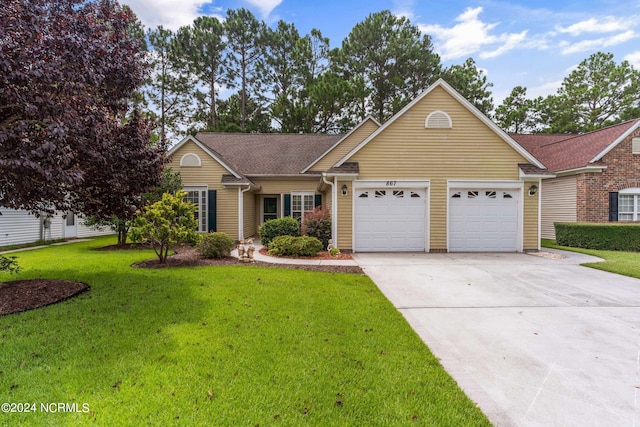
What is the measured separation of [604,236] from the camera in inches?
484

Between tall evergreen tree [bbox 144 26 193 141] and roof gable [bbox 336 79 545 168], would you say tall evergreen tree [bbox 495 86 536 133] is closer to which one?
roof gable [bbox 336 79 545 168]

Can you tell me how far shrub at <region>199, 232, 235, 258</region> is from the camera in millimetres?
9711

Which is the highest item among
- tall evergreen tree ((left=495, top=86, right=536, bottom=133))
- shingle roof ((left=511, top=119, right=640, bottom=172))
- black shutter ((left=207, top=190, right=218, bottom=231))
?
tall evergreen tree ((left=495, top=86, right=536, bottom=133))

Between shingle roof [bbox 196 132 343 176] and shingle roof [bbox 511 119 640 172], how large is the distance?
12.0 metres

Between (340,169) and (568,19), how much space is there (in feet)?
32.7

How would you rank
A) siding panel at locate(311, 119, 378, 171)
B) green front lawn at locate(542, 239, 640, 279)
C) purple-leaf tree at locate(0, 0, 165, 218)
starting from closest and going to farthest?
purple-leaf tree at locate(0, 0, 165, 218)
green front lawn at locate(542, 239, 640, 279)
siding panel at locate(311, 119, 378, 171)

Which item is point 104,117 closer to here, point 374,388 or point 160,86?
point 374,388

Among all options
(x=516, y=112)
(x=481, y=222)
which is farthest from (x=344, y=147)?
(x=516, y=112)

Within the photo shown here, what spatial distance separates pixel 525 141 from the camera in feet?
66.7

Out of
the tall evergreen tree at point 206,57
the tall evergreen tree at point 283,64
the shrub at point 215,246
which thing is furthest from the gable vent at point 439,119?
the tall evergreen tree at point 206,57

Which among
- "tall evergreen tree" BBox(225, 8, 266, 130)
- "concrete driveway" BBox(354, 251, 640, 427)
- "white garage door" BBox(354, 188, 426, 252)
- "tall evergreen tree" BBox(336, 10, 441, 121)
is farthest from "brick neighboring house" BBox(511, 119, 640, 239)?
"tall evergreen tree" BBox(225, 8, 266, 130)

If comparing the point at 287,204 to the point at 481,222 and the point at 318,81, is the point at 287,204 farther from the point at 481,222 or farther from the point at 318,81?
the point at 318,81

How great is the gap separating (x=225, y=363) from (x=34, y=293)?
16.0 ft

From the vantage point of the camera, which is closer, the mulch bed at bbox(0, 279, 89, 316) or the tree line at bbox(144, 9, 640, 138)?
the mulch bed at bbox(0, 279, 89, 316)
